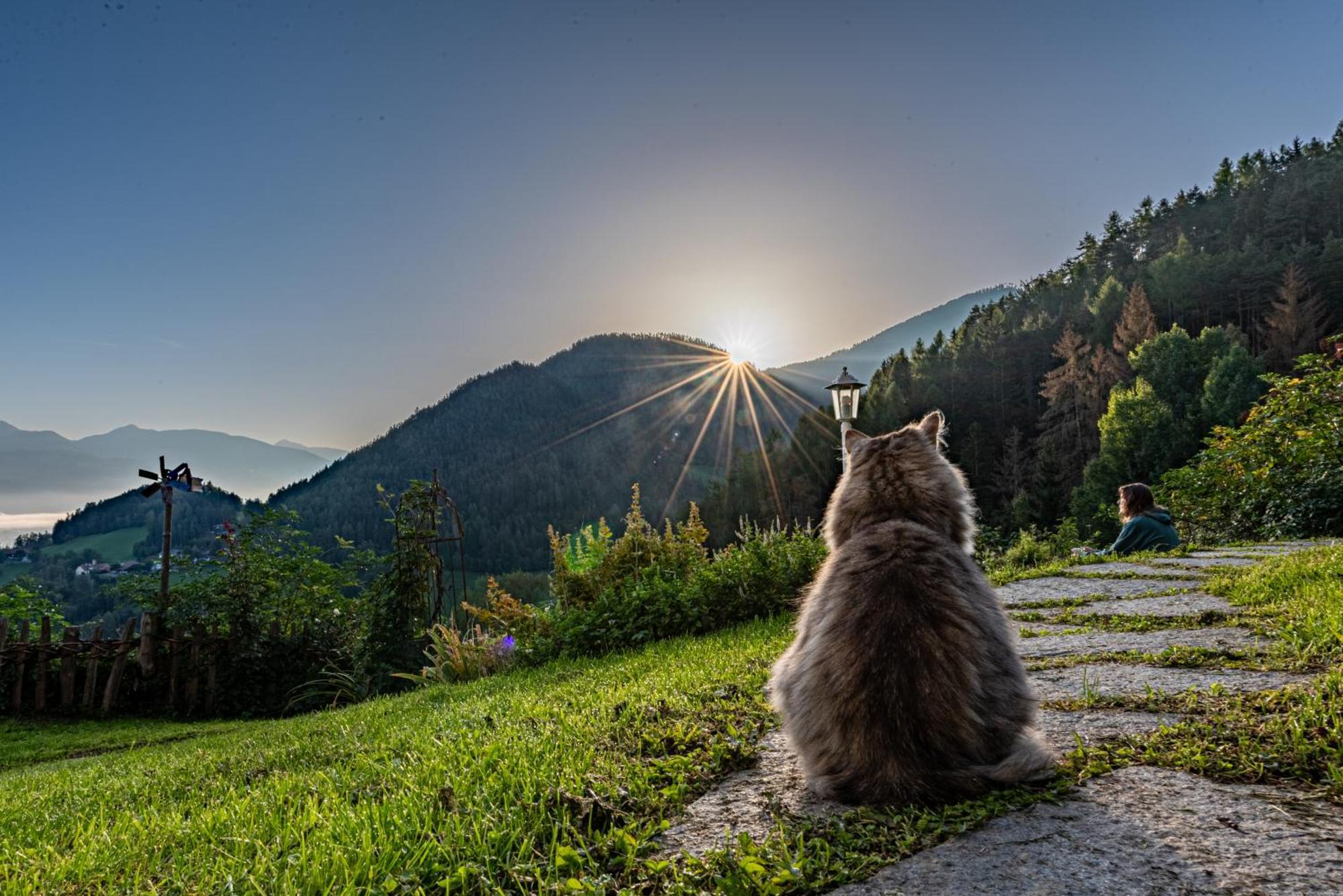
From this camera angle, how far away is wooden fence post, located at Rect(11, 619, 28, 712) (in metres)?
11.5

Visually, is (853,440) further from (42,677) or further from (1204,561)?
(42,677)

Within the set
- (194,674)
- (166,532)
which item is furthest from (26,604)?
(194,674)

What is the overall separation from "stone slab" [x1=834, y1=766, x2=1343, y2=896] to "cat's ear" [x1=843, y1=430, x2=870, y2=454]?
1.82m

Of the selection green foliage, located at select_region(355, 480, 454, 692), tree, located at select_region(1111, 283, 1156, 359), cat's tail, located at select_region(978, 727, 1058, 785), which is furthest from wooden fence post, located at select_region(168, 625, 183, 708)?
tree, located at select_region(1111, 283, 1156, 359)

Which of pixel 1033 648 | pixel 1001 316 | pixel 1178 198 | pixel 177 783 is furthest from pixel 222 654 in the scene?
pixel 1178 198

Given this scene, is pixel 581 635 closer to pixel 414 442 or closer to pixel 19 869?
pixel 19 869

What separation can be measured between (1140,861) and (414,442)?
9974 centimetres

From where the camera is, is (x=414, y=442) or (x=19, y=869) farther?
(x=414, y=442)

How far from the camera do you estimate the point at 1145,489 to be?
371 inches

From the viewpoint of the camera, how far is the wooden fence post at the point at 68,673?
38.4ft

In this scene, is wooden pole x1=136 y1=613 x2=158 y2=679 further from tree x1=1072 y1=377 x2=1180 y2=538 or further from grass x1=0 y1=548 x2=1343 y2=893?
tree x1=1072 y1=377 x2=1180 y2=538

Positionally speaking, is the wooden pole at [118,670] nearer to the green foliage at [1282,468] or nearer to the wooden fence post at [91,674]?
A: the wooden fence post at [91,674]

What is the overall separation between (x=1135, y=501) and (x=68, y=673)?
17246 mm

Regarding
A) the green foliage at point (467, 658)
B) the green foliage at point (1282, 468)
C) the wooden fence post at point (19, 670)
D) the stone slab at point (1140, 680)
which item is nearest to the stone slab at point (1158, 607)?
the stone slab at point (1140, 680)
